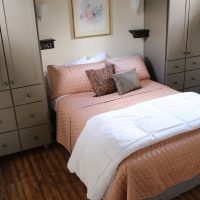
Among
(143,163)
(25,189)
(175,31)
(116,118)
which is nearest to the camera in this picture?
(143,163)

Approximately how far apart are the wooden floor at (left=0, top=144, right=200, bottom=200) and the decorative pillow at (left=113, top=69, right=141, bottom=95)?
994 mm

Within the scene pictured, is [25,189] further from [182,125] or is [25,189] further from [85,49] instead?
[85,49]

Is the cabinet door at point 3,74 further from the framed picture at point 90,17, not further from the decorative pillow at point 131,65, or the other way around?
the decorative pillow at point 131,65

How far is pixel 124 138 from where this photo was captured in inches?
72.9

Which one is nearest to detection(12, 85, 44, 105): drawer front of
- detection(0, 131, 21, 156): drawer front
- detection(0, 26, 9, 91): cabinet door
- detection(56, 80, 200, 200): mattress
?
detection(0, 26, 9, 91): cabinet door

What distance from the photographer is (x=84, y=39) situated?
3100 mm

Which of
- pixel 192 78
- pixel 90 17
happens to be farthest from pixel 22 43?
pixel 192 78

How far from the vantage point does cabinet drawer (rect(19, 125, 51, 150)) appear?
2.76m

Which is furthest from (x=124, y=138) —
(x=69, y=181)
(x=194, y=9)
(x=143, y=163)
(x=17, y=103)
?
(x=194, y=9)

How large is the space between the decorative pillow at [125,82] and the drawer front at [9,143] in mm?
1255

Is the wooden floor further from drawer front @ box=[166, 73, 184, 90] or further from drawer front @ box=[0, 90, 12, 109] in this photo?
drawer front @ box=[166, 73, 184, 90]

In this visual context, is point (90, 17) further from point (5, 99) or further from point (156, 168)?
point (156, 168)

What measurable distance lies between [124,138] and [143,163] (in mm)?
236

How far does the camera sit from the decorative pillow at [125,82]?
2762 millimetres
